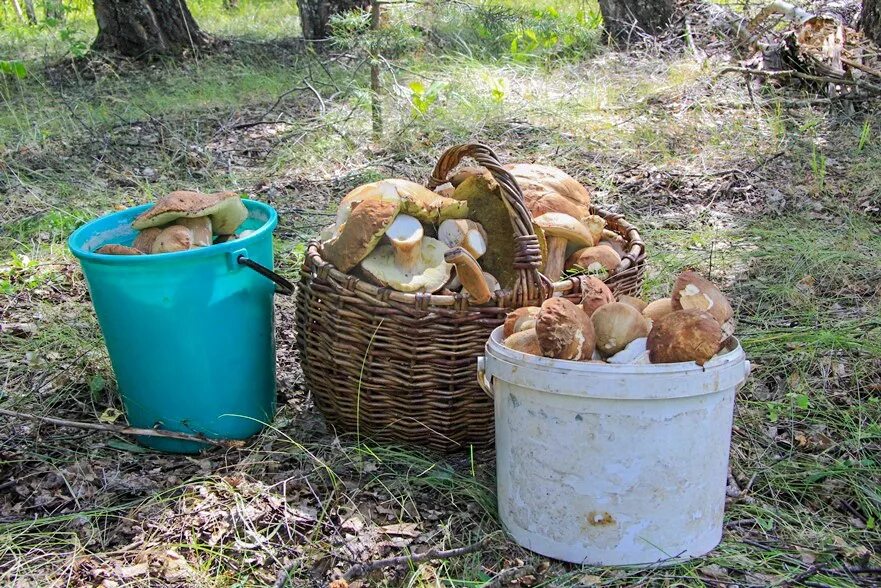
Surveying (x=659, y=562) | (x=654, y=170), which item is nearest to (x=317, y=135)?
(x=654, y=170)

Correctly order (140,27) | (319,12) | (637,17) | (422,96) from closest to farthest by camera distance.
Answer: (422,96), (637,17), (140,27), (319,12)

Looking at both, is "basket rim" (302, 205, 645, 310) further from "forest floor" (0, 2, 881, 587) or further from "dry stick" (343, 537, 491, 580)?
"dry stick" (343, 537, 491, 580)

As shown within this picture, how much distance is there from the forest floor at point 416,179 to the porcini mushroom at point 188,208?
2.09 ft

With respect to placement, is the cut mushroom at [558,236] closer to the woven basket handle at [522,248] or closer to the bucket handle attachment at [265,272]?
the woven basket handle at [522,248]

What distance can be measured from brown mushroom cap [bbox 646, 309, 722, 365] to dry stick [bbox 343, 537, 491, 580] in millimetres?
606

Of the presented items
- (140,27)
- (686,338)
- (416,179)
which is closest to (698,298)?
(686,338)

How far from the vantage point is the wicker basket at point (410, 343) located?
2039 mm

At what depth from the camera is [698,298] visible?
185 centimetres

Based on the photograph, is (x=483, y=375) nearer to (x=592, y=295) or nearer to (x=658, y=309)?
(x=592, y=295)

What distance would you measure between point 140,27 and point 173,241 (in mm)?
5897

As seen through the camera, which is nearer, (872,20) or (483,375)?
(483,375)

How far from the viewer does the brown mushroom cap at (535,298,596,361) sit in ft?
5.54

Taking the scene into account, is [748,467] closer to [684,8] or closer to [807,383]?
[807,383]

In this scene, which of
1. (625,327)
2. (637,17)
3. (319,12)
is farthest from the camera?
(319,12)
